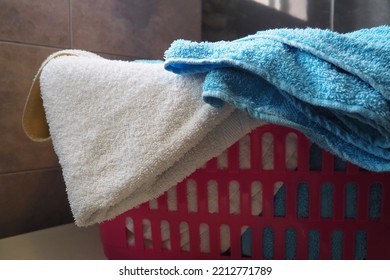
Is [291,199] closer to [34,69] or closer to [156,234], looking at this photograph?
[156,234]

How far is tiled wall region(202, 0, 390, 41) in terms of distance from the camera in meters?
0.95

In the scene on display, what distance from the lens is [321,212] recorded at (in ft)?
1.61

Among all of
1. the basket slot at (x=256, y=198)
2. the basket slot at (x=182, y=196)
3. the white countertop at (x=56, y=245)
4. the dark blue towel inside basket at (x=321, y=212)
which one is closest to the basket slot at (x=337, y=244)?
the dark blue towel inside basket at (x=321, y=212)

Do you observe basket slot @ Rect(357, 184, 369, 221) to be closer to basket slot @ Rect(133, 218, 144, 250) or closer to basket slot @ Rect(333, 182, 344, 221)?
basket slot @ Rect(333, 182, 344, 221)

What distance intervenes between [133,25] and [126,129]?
598 millimetres

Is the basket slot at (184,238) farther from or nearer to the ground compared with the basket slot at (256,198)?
nearer to the ground

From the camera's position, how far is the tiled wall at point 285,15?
950mm

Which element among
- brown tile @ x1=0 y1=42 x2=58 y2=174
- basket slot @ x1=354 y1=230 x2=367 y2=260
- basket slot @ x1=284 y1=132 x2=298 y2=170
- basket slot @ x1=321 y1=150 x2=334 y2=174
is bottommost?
basket slot @ x1=354 y1=230 x2=367 y2=260

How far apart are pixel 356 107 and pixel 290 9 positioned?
2.53 feet

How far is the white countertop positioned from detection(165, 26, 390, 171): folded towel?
0.41 meters

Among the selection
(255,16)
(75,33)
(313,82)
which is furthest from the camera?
(255,16)

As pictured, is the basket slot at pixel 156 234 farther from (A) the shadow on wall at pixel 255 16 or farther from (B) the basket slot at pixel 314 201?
(A) the shadow on wall at pixel 255 16

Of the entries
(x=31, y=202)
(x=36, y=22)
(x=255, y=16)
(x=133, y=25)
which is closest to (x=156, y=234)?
(x=31, y=202)

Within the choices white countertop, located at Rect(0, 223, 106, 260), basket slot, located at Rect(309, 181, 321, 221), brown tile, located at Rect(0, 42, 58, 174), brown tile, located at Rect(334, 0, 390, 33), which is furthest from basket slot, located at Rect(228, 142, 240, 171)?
brown tile, located at Rect(334, 0, 390, 33)
